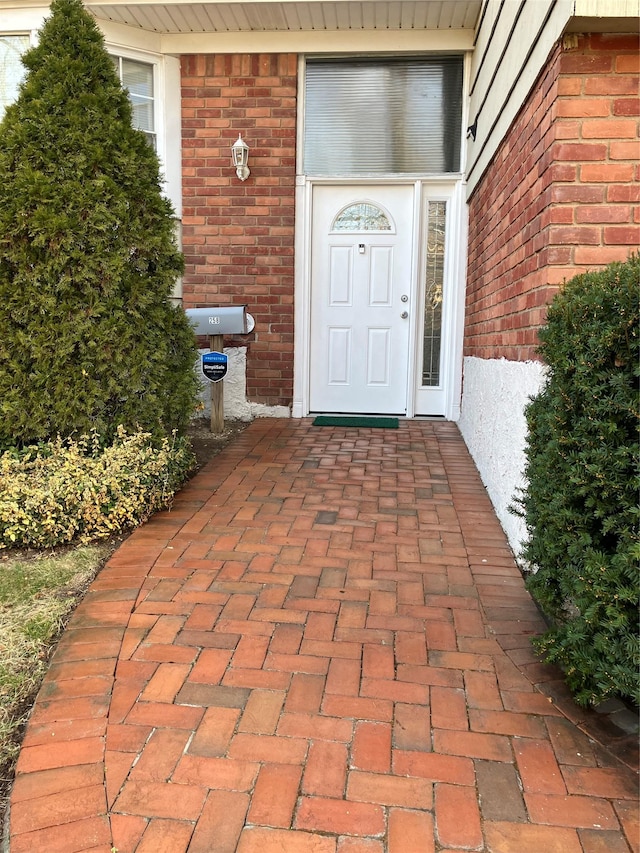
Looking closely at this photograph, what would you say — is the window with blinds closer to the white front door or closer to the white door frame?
the white door frame

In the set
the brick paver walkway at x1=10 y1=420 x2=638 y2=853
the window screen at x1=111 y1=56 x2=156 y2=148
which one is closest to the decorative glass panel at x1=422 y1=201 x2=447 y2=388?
the window screen at x1=111 y1=56 x2=156 y2=148

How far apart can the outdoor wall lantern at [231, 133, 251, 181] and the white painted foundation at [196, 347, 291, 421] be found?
170cm

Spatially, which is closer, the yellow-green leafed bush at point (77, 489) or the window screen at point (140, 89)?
the yellow-green leafed bush at point (77, 489)

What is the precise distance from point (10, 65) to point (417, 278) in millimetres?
4421

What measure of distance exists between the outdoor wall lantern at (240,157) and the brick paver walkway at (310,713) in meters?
4.09

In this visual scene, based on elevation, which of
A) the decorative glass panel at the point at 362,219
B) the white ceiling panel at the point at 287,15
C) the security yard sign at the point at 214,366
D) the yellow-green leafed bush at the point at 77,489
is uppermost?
the white ceiling panel at the point at 287,15

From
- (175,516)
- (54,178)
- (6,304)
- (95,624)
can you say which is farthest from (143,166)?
(95,624)

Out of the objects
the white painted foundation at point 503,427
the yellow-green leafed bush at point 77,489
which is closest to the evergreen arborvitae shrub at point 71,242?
the yellow-green leafed bush at point 77,489

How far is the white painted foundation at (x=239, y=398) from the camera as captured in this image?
636 cm

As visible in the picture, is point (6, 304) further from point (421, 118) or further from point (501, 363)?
point (421, 118)

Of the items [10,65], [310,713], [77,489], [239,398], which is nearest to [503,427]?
[310,713]

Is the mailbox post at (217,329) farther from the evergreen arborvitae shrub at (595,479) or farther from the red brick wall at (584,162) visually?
the evergreen arborvitae shrub at (595,479)

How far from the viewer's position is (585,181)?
8.32 feet

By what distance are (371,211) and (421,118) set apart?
985mm
